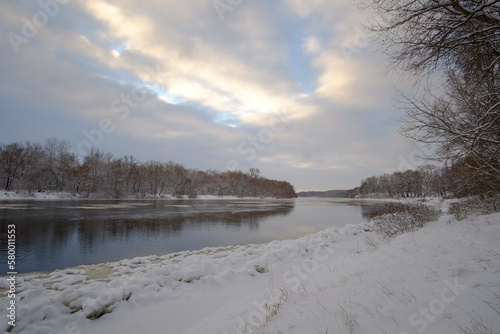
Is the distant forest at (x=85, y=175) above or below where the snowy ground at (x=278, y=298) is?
above

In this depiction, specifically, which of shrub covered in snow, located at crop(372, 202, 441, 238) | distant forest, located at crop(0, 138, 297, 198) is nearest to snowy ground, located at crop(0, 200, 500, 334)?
shrub covered in snow, located at crop(372, 202, 441, 238)

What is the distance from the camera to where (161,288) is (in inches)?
283

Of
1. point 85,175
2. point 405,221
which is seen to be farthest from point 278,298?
point 85,175

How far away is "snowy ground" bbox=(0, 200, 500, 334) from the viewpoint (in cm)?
314

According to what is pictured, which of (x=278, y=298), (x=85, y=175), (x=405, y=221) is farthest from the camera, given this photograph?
(x=85, y=175)

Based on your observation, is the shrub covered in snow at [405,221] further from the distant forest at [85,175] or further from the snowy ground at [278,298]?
the distant forest at [85,175]

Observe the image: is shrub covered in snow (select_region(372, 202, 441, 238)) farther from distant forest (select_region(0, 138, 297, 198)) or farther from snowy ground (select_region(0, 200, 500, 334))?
distant forest (select_region(0, 138, 297, 198))

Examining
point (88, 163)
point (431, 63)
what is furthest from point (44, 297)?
point (88, 163)

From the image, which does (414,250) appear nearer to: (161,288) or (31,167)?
(161,288)

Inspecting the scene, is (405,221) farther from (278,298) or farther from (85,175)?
(85,175)

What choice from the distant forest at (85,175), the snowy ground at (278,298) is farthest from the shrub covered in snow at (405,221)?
the distant forest at (85,175)

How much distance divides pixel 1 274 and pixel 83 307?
23.2 ft

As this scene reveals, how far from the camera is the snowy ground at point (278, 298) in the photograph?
10.3 ft

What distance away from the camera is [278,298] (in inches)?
220
